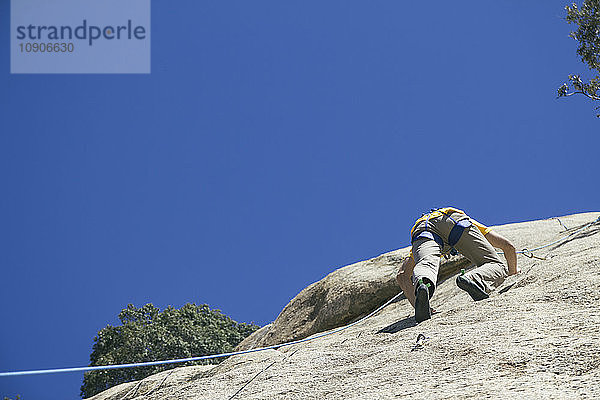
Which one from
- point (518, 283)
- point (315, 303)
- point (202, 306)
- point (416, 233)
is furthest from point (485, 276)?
point (202, 306)

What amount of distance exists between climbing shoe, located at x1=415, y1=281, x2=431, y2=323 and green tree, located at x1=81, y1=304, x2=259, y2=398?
20413 mm

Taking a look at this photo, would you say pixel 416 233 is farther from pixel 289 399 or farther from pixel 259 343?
pixel 259 343

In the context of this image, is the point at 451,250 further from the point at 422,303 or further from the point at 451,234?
the point at 422,303

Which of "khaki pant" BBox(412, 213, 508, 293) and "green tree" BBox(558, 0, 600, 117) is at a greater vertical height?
"green tree" BBox(558, 0, 600, 117)

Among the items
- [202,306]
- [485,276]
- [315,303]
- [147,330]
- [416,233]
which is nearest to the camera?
[485,276]

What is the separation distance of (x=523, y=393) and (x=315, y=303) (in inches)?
296

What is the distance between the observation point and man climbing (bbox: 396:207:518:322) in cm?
576

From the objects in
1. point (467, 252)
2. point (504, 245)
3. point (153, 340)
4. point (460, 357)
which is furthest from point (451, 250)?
point (153, 340)

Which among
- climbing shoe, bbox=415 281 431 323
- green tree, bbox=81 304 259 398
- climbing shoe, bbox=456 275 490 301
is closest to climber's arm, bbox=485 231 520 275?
climbing shoe, bbox=456 275 490 301

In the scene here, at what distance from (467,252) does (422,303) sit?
1.10 meters

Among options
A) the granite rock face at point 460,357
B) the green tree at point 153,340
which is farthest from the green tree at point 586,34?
the green tree at point 153,340

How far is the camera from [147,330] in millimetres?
27219

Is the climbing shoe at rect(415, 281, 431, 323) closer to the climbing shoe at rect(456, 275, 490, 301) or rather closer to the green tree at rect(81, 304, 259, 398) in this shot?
the climbing shoe at rect(456, 275, 490, 301)

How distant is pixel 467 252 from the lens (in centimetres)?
643
